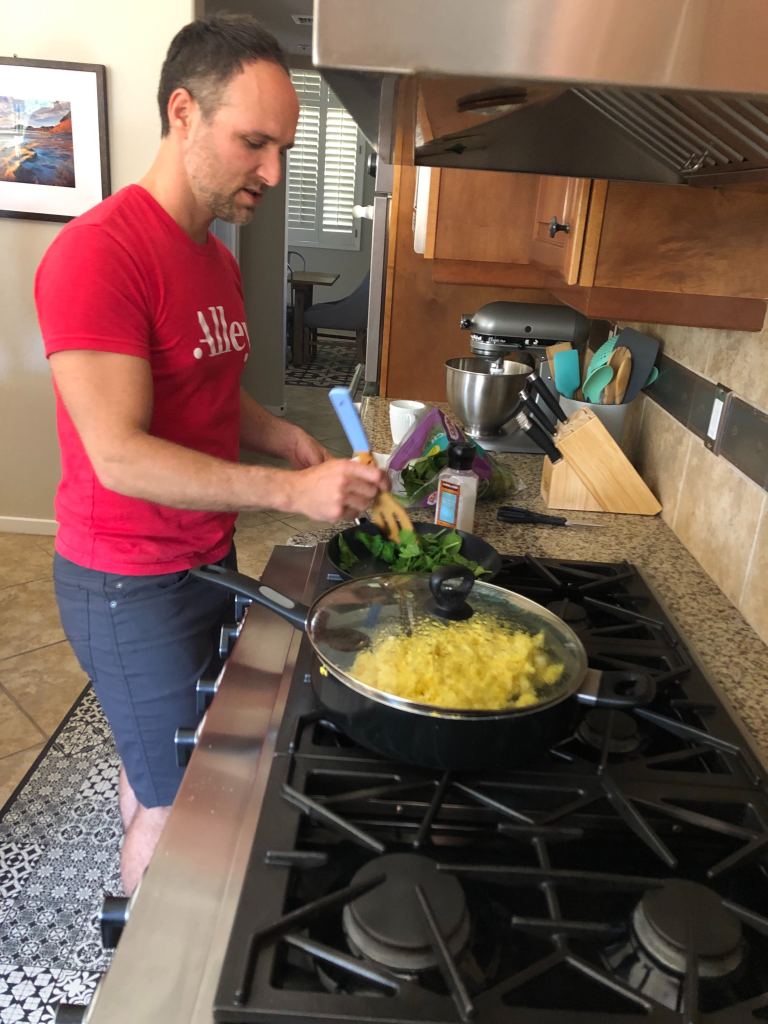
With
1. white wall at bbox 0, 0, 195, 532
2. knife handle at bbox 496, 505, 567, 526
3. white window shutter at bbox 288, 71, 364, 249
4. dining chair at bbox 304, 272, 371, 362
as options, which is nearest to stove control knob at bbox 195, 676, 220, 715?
knife handle at bbox 496, 505, 567, 526

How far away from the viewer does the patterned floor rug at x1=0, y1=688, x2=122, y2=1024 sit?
5.20 ft

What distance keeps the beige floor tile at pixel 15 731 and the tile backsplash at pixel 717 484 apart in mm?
1810

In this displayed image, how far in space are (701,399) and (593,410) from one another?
0.28 metres

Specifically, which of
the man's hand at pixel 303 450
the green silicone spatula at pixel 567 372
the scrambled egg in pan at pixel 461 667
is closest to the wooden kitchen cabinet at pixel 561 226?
the green silicone spatula at pixel 567 372

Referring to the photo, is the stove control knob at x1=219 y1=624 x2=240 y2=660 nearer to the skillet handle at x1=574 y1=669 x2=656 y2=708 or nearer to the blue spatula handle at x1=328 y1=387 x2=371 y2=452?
the blue spatula handle at x1=328 y1=387 x2=371 y2=452

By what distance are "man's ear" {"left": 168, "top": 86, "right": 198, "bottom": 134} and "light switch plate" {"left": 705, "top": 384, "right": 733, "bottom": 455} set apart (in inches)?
38.5

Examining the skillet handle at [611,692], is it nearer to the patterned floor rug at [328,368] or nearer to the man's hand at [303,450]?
the man's hand at [303,450]

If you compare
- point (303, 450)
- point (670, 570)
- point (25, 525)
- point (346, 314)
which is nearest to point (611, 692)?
point (670, 570)

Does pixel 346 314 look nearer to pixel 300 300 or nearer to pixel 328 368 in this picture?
pixel 300 300

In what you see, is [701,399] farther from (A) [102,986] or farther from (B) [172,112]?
(A) [102,986]

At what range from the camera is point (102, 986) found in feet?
1.96

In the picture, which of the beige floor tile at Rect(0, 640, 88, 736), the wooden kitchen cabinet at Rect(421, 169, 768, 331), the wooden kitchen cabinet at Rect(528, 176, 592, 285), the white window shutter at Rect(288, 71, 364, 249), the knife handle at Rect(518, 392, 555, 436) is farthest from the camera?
the white window shutter at Rect(288, 71, 364, 249)

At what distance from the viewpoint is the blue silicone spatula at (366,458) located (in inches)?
43.6

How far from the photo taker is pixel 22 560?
3.37 metres
